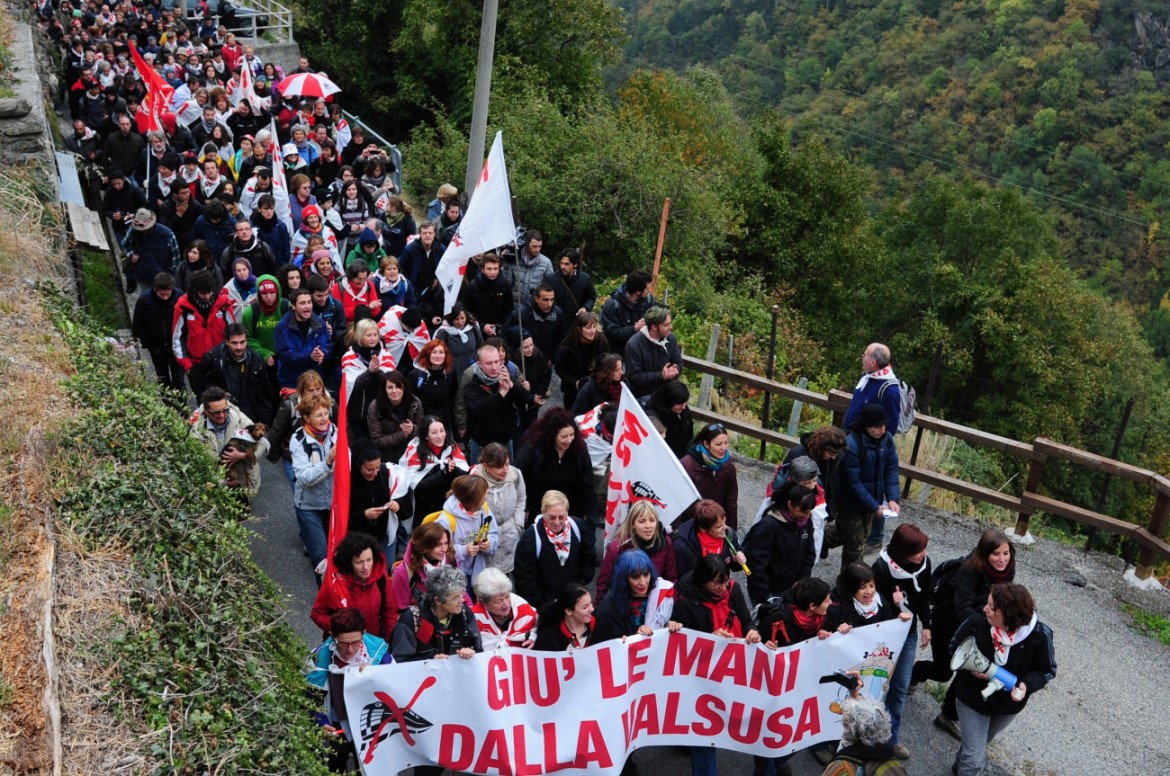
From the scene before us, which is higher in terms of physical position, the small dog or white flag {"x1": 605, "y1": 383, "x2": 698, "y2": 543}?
white flag {"x1": 605, "y1": 383, "x2": 698, "y2": 543}

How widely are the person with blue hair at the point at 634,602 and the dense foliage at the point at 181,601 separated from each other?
1.70 m

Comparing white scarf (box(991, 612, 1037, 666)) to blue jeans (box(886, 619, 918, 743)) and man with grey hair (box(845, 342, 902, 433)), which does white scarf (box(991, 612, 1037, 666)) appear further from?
man with grey hair (box(845, 342, 902, 433))

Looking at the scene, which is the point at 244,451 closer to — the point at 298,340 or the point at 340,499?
the point at 298,340

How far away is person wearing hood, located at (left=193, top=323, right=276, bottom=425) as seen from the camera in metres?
8.49

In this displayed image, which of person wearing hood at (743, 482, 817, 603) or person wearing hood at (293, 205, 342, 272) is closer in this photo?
person wearing hood at (743, 482, 817, 603)

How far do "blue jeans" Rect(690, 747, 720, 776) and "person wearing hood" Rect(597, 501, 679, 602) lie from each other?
992 mm

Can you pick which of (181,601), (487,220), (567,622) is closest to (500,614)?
(567,622)

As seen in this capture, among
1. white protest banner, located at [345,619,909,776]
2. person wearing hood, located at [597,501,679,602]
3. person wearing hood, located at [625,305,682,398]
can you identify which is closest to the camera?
white protest banner, located at [345,619,909,776]

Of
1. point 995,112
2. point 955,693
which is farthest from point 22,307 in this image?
point 995,112

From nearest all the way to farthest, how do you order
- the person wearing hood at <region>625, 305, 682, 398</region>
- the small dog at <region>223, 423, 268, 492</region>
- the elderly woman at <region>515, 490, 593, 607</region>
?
the elderly woman at <region>515, 490, 593, 607</region>
the small dog at <region>223, 423, 268, 492</region>
the person wearing hood at <region>625, 305, 682, 398</region>

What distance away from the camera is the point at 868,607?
6.32 m

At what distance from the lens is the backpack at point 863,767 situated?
487 cm

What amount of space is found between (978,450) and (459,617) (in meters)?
14.7

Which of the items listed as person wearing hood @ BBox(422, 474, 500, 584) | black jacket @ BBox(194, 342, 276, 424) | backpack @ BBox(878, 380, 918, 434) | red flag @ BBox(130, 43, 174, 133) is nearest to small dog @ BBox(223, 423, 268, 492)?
black jacket @ BBox(194, 342, 276, 424)
